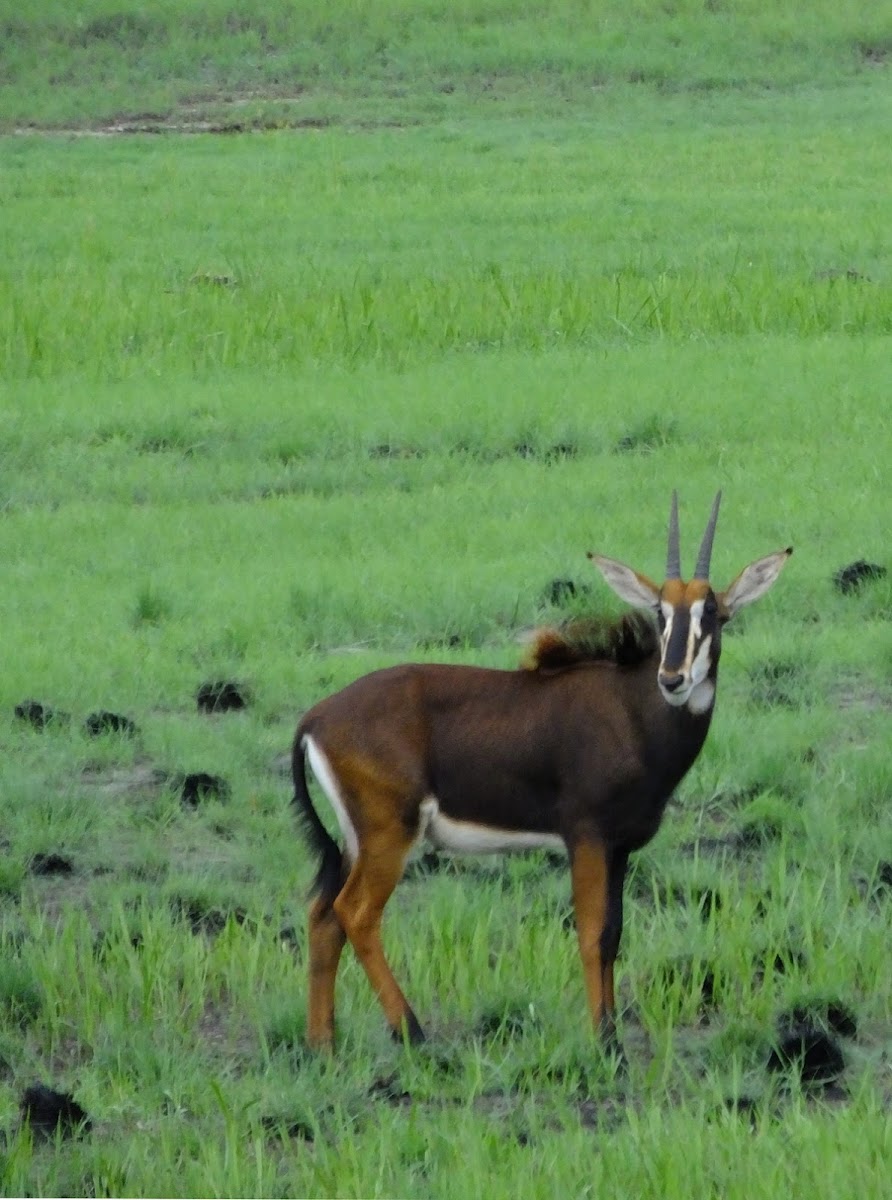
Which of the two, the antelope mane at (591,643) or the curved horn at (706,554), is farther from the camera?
the antelope mane at (591,643)

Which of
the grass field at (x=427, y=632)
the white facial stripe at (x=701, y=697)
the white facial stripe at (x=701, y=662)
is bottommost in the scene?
the grass field at (x=427, y=632)

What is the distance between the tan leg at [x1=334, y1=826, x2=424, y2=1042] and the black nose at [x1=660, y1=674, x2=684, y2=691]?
A: 70 centimetres

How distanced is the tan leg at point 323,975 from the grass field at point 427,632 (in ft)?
0.20

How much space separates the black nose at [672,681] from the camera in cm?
470

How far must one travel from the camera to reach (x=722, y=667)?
25.6ft

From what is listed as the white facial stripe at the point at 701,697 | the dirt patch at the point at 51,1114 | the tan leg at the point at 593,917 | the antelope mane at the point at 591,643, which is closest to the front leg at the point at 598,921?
the tan leg at the point at 593,917

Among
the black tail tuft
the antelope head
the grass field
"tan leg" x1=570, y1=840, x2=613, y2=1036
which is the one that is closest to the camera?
the grass field

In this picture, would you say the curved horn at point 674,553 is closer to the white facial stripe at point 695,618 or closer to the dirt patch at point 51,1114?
the white facial stripe at point 695,618

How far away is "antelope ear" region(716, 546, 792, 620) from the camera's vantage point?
16.5 feet

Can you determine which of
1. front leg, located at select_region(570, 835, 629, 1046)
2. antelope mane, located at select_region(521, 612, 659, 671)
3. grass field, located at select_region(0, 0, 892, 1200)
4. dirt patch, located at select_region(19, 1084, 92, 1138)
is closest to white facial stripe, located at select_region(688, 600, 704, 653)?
antelope mane, located at select_region(521, 612, 659, 671)

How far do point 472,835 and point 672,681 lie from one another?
64 cm

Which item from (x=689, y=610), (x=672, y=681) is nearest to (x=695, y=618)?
(x=689, y=610)

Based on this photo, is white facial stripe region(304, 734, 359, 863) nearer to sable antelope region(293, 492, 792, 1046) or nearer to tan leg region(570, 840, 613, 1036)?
sable antelope region(293, 492, 792, 1046)

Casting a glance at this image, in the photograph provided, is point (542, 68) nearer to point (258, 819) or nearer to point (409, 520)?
point (409, 520)
